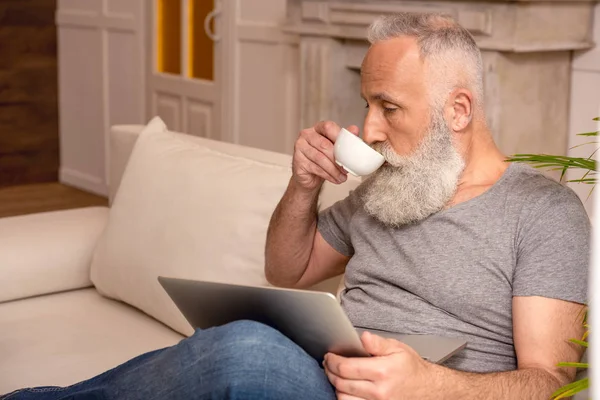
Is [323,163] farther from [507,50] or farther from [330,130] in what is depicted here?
[507,50]

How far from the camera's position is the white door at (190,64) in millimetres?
4738

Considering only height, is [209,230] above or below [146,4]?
below

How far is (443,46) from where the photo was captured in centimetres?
170

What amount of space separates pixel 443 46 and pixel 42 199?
14.4ft

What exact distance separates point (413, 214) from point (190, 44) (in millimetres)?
3500

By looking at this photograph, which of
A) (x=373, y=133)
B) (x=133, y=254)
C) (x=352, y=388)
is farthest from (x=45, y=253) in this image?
(x=352, y=388)

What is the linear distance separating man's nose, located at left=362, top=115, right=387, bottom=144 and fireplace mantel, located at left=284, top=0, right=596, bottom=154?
1.54 meters

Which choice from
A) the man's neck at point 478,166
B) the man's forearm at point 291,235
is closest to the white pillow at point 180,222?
the man's forearm at point 291,235

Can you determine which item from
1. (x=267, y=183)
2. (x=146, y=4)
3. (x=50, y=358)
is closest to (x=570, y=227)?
(x=267, y=183)

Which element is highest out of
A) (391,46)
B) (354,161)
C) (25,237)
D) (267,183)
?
(391,46)

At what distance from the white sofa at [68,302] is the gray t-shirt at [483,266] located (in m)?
0.40

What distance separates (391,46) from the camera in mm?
1723

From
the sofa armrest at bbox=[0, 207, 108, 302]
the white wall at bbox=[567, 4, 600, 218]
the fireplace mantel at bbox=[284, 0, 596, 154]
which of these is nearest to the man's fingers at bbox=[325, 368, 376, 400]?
the sofa armrest at bbox=[0, 207, 108, 302]

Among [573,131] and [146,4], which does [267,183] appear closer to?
[573,131]
